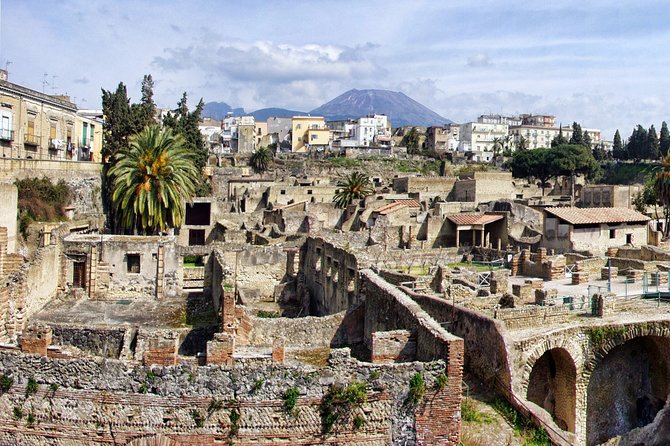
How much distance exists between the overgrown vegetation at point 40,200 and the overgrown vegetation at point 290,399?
1059 inches

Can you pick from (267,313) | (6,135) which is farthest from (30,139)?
(267,313)

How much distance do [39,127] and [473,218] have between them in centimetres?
3092

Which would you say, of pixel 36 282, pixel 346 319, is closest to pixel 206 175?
pixel 36 282

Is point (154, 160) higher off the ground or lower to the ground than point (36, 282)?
higher

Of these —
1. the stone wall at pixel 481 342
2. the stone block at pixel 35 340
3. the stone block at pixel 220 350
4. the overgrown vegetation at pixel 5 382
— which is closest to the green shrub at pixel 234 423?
the stone block at pixel 220 350

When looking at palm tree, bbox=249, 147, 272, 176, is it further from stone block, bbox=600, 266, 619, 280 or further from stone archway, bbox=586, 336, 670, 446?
stone archway, bbox=586, 336, 670, 446

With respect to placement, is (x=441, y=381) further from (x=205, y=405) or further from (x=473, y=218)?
(x=473, y=218)

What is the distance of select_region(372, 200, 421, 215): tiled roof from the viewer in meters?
50.4

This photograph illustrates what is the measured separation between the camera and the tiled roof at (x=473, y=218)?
4591 cm

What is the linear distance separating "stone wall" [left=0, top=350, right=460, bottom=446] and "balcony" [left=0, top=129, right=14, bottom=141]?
33668mm

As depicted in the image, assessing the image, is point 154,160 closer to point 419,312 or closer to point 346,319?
point 346,319

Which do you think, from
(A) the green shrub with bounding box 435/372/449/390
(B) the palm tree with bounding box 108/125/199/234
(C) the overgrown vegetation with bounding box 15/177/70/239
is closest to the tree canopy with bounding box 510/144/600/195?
(B) the palm tree with bounding box 108/125/199/234

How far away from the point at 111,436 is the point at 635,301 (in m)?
17.1

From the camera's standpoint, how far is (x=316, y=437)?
13.1 metres
